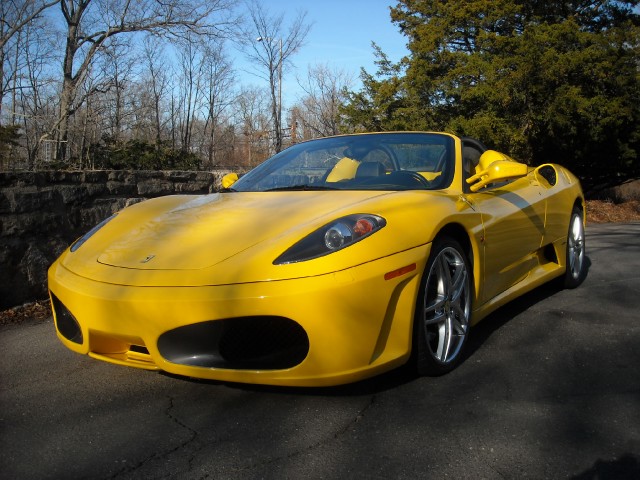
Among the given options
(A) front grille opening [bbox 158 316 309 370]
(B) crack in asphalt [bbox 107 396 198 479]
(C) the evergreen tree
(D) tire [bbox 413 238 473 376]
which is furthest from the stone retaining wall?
(C) the evergreen tree

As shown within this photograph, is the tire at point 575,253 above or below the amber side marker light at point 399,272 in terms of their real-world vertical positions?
below

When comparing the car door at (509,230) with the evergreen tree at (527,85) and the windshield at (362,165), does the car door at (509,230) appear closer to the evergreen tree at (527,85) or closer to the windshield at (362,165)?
the windshield at (362,165)

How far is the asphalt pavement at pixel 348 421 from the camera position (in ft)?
6.54

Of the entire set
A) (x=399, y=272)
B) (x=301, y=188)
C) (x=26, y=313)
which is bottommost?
(x=26, y=313)

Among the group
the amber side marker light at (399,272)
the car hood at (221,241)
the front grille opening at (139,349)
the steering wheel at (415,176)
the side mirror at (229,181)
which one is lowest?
the front grille opening at (139,349)

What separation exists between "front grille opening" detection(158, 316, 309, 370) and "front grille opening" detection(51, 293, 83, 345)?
60cm

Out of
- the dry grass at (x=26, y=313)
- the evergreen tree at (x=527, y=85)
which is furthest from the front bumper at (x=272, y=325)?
the evergreen tree at (x=527, y=85)

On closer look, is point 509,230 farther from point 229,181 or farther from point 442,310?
point 229,181

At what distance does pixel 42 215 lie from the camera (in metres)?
4.61

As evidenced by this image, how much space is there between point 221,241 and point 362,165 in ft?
4.32

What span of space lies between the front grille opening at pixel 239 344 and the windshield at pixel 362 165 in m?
1.26

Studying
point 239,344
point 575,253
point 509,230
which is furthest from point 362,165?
point 575,253

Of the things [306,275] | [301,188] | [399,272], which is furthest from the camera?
[301,188]

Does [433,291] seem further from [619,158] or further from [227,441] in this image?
[619,158]
